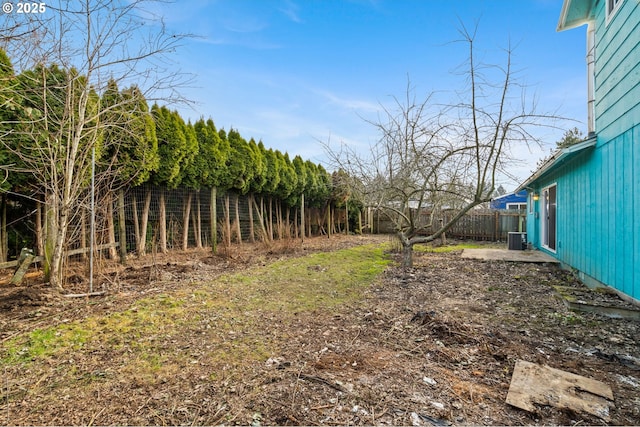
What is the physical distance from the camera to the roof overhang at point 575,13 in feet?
18.5

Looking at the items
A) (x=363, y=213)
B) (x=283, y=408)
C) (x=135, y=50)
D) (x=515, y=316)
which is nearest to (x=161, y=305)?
(x=283, y=408)

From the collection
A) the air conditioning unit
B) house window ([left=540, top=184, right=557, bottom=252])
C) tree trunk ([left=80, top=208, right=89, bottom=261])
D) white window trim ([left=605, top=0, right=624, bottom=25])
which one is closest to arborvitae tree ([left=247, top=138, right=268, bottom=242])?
tree trunk ([left=80, top=208, right=89, bottom=261])

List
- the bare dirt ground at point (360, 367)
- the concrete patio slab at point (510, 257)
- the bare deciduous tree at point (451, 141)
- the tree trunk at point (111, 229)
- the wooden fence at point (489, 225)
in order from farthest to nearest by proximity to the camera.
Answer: the wooden fence at point (489, 225), the concrete patio slab at point (510, 257), the tree trunk at point (111, 229), the bare deciduous tree at point (451, 141), the bare dirt ground at point (360, 367)

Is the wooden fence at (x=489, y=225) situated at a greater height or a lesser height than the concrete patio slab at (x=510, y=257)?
greater

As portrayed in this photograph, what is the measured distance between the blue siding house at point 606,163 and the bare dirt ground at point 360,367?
0.78 m

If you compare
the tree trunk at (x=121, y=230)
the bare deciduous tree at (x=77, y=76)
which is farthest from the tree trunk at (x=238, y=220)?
the bare deciduous tree at (x=77, y=76)

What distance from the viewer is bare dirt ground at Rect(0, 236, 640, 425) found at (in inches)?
71.4

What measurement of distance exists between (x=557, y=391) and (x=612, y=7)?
569cm

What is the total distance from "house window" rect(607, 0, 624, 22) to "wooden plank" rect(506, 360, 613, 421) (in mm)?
5067

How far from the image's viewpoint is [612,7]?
466cm

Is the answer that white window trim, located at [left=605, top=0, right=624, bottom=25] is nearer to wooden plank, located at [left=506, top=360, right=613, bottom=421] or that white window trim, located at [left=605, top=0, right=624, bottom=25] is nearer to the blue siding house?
the blue siding house

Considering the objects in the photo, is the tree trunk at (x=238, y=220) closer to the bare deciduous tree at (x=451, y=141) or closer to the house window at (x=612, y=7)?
the bare deciduous tree at (x=451, y=141)

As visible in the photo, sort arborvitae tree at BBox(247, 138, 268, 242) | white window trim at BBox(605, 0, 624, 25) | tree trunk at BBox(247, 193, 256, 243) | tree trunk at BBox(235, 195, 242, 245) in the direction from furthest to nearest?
tree trunk at BBox(247, 193, 256, 243), arborvitae tree at BBox(247, 138, 268, 242), tree trunk at BBox(235, 195, 242, 245), white window trim at BBox(605, 0, 624, 25)

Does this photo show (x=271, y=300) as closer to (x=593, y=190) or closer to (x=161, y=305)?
(x=161, y=305)
